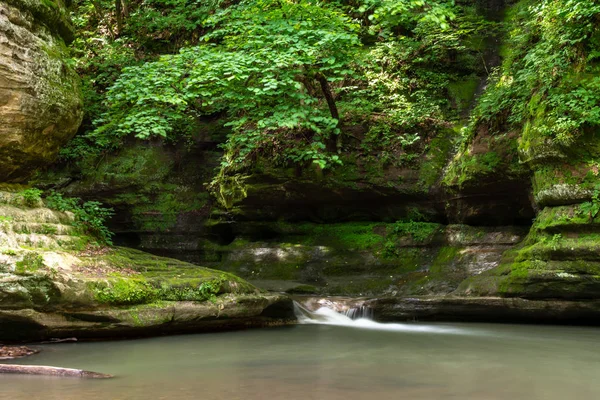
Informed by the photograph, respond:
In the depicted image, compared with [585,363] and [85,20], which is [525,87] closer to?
[585,363]

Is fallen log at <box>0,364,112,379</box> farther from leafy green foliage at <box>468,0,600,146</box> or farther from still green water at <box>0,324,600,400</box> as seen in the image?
leafy green foliage at <box>468,0,600,146</box>

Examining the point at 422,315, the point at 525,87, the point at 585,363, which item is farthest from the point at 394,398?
the point at 525,87

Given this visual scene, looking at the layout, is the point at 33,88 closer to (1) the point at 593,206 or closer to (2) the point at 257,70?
(2) the point at 257,70

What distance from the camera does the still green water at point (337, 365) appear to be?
5082mm

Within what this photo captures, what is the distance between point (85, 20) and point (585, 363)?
58.2ft

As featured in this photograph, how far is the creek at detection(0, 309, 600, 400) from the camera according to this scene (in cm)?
509

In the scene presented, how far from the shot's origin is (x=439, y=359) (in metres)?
6.88

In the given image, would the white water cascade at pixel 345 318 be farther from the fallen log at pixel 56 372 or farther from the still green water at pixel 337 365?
the fallen log at pixel 56 372

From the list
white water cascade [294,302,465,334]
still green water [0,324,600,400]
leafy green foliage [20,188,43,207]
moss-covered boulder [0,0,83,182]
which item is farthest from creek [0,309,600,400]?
moss-covered boulder [0,0,83,182]

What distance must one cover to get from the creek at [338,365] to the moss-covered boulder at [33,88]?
382cm

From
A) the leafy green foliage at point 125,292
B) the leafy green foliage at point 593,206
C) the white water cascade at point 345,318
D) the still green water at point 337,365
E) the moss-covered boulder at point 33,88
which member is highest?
the moss-covered boulder at point 33,88

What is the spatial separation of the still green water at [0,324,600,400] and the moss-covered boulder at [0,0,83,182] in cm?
381

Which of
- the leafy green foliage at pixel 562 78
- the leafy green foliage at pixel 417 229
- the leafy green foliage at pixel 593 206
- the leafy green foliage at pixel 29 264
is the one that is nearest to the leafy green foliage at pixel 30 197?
the leafy green foliage at pixel 29 264

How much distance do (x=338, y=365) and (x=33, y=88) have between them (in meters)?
7.04
